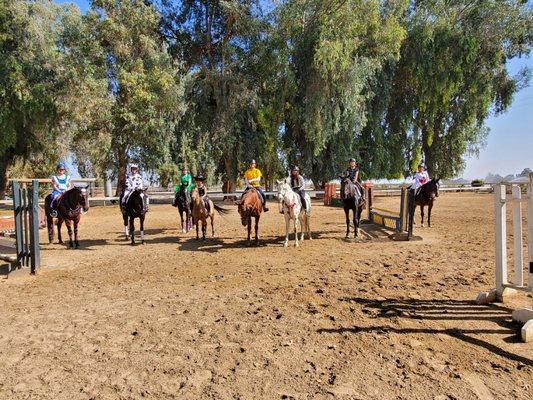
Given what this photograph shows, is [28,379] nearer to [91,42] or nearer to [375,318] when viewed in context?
[375,318]

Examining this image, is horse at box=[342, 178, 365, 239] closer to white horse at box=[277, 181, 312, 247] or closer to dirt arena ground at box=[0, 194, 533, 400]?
white horse at box=[277, 181, 312, 247]

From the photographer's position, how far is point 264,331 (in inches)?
178

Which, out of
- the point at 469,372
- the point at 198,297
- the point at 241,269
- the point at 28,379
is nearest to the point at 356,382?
the point at 469,372

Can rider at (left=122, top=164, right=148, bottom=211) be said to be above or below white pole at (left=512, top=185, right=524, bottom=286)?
above

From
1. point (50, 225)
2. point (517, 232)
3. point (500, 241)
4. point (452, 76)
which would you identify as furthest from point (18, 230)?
point (452, 76)

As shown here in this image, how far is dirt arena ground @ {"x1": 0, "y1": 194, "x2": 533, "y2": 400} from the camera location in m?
3.35

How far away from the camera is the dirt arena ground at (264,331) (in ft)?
11.0

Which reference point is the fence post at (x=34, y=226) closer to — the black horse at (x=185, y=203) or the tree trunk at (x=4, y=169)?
the black horse at (x=185, y=203)

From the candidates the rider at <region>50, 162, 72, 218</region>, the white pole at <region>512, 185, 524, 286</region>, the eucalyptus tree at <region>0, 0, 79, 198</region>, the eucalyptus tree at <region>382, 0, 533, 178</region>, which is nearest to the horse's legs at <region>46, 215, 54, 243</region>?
the rider at <region>50, 162, 72, 218</region>

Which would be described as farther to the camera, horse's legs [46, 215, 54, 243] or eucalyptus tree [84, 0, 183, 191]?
eucalyptus tree [84, 0, 183, 191]

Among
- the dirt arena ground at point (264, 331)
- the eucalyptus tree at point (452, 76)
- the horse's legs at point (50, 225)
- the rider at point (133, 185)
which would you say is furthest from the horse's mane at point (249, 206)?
the eucalyptus tree at point (452, 76)

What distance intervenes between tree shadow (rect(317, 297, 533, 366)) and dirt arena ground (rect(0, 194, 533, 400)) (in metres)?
0.02

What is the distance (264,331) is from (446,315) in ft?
7.19

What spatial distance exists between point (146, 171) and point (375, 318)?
27.8 m
